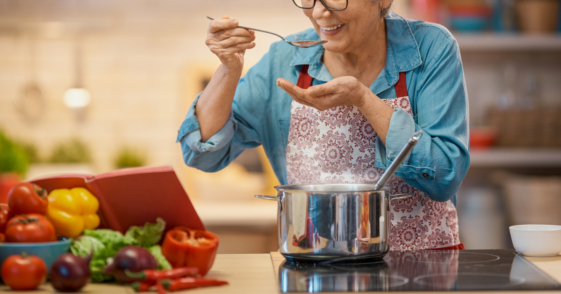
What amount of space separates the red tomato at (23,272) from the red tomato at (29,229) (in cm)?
4

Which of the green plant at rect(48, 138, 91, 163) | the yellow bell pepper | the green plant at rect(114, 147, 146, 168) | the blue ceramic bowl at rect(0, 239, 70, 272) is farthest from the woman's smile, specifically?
the green plant at rect(48, 138, 91, 163)

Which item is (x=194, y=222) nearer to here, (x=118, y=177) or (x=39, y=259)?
(x=118, y=177)

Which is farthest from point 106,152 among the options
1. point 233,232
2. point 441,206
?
point 441,206

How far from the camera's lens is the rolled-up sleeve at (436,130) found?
1296 millimetres

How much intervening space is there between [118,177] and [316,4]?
60 centimetres

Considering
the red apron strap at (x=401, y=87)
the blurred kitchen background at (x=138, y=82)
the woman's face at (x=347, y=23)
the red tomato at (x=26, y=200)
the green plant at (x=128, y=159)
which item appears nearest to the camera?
the red tomato at (x=26, y=200)

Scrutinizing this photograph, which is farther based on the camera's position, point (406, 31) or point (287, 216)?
point (406, 31)

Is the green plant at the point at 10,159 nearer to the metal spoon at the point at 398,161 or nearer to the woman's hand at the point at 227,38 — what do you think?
the woman's hand at the point at 227,38

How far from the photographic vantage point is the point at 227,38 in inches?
54.7

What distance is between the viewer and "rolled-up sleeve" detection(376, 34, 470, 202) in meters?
1.30

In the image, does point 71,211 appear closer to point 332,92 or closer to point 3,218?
point 3,218

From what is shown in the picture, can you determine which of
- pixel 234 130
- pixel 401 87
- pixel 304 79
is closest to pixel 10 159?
pixel 234 130

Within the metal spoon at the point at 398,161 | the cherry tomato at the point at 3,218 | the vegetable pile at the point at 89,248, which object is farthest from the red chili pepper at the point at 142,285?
the metal spoon at the point at 398,161

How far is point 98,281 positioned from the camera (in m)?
1.07
